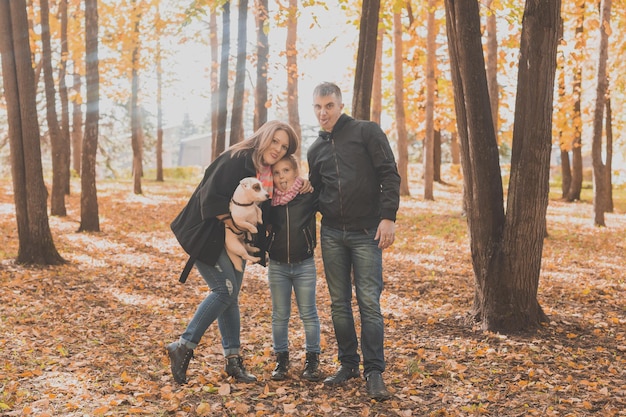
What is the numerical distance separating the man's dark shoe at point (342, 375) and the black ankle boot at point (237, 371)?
619 mm

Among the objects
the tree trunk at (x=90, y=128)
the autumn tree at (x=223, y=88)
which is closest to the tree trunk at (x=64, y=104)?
the tree trunk at (x=90, y=128)

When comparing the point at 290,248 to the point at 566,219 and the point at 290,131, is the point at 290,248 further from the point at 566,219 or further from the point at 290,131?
the point at 566,219

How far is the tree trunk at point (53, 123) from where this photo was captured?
1374cm

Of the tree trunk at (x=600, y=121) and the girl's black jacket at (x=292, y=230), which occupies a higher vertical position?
the tree trunk at (x=600, y=121)

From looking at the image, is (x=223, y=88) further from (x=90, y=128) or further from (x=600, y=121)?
(x=600, y=121)

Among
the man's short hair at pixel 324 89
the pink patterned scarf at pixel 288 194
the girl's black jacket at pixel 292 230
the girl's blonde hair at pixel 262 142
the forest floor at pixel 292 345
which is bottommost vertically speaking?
the forest floor at pixel 292 345

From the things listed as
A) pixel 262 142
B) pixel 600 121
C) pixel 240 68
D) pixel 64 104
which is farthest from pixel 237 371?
pixel 64 104

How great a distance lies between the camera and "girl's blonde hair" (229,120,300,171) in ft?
15.2

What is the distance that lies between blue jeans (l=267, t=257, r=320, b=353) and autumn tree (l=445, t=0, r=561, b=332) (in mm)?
2375

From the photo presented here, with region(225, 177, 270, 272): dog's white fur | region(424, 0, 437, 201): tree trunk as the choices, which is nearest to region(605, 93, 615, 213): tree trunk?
region(424, 0, 437, 201): tree trunk

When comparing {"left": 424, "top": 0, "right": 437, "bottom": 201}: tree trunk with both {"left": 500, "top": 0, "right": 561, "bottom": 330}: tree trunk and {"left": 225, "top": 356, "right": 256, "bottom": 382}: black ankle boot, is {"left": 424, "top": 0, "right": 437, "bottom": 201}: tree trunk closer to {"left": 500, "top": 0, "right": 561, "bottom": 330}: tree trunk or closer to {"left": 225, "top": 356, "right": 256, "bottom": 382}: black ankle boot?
{"left": 500, "top": 0, "right": 561, "bottom": 330}: tree trunk

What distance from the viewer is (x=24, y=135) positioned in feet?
30.6

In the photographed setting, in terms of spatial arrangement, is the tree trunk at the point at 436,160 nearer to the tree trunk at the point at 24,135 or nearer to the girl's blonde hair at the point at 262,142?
the tree trunk at the point at 24,135

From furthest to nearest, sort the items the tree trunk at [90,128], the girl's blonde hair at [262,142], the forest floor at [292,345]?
the tree trunk at [90,128] → the girl's blonde hair at [262,142] → the forest floor at [292,345]
